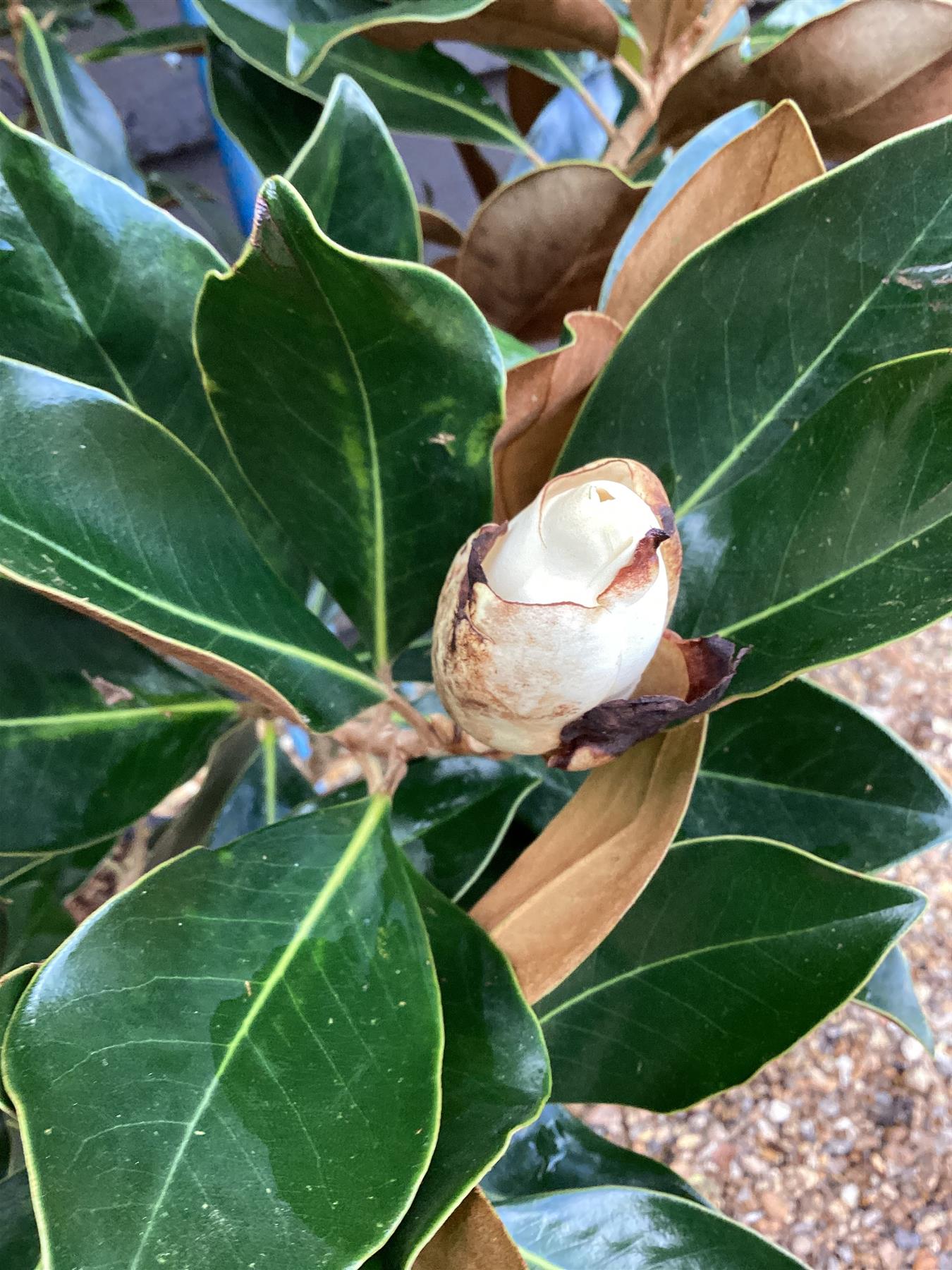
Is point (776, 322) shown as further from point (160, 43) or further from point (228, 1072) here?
point (160, 43)

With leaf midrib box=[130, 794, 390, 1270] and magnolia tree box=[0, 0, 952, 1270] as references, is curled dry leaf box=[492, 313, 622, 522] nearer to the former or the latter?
magnolia tree box=[0, 0, 952, 1270]

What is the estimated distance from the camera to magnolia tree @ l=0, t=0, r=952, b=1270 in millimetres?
304

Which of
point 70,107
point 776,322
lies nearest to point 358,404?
point 776,322

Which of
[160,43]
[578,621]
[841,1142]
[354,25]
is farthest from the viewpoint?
[841,1142]

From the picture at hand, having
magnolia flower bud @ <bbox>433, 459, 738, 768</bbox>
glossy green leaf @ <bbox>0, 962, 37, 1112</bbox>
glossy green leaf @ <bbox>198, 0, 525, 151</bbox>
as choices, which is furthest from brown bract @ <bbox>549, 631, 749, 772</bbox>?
glossy green leaf @ <bbox>198, 0, 525, 151</bbox>

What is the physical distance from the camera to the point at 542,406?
16.4 inches

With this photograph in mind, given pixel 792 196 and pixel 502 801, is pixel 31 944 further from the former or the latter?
pixel 792 196

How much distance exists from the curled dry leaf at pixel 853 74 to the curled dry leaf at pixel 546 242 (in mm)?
86

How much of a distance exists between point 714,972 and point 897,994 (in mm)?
340

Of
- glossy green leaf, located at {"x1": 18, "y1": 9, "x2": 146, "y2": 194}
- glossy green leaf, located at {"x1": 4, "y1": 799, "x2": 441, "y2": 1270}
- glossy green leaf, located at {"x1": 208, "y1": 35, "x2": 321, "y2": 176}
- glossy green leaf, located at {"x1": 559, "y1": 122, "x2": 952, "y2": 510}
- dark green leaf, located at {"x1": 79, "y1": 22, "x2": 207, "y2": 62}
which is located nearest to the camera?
glossy green leaf, located at {"x1": 4, "y1": 799, "x2": 441, "y2": 1270}

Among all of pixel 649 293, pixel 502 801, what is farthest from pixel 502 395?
pixel 502 801

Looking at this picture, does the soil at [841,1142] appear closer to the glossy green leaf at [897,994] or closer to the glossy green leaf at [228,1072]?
the glossy green leaf at [897,994]

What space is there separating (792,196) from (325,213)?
0.23 m

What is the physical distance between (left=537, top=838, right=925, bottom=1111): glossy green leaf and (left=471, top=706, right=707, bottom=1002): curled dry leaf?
93 millimetres
